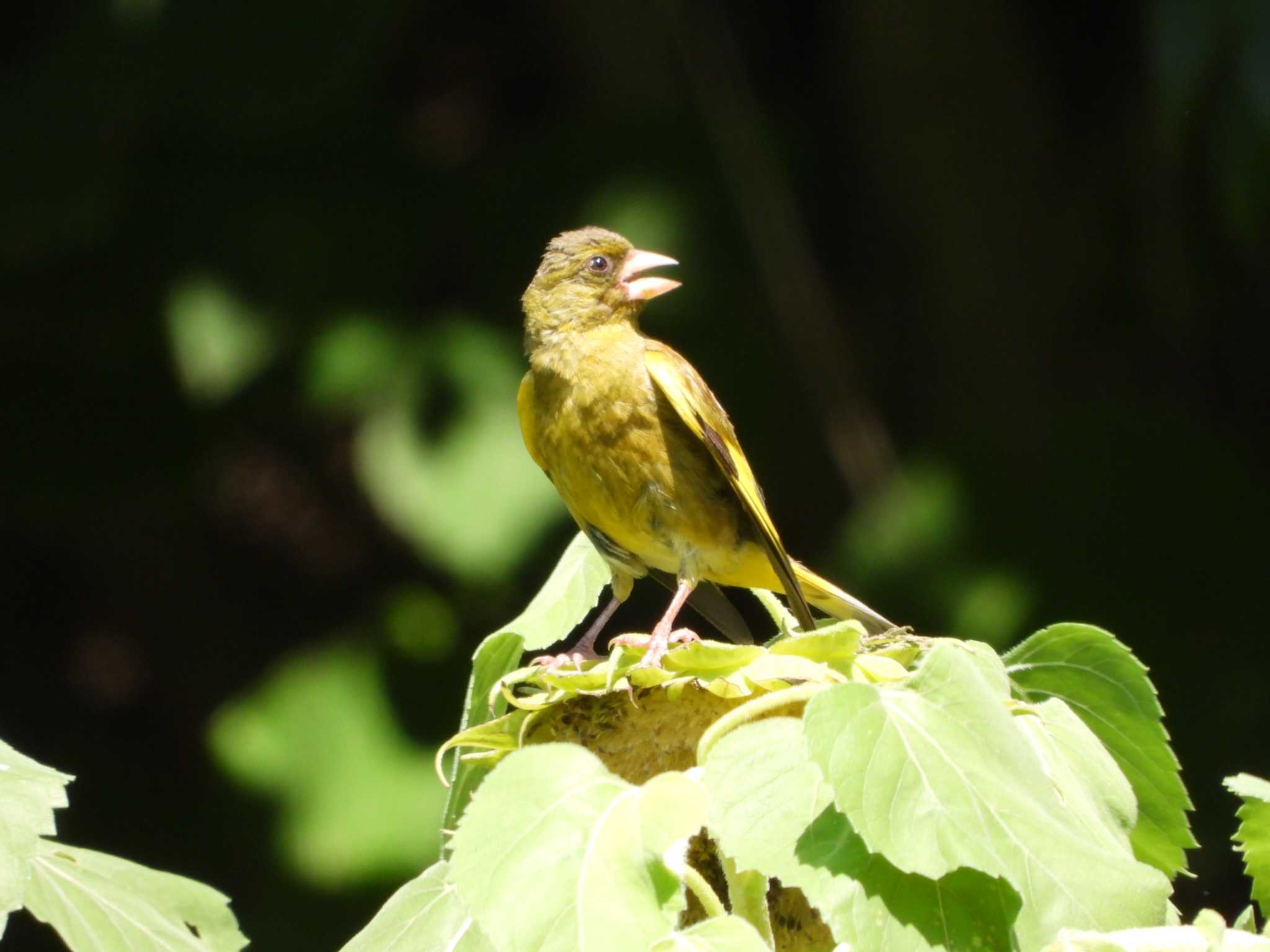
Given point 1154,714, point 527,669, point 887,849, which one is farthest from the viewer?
point 1154,714

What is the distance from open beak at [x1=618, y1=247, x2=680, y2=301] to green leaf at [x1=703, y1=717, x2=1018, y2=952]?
4.97 ft

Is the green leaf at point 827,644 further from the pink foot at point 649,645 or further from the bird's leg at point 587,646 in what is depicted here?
the bird's leg at point 587,646

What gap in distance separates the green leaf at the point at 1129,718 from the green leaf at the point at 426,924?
0.44 meters

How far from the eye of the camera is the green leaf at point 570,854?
80cm

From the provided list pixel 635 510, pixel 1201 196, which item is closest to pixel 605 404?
pixel 635 510

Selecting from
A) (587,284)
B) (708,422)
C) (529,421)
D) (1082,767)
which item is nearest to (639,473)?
(708,422)

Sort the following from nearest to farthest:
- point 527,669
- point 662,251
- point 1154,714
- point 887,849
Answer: point 887,849
point 527,669
point 1154,714
point 662,251

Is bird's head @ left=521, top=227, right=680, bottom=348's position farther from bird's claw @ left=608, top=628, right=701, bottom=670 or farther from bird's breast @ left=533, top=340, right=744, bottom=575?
bird's claw @ left=608, top=628, right=701, bottom=670

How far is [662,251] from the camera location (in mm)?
3217

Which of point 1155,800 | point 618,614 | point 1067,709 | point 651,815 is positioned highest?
point 651,815

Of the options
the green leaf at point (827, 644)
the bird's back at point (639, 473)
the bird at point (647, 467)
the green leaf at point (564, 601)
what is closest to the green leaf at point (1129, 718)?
the green leaf at point (827, 644)

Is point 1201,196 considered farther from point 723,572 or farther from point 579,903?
point 579,903

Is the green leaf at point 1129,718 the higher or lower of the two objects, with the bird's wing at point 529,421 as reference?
lower

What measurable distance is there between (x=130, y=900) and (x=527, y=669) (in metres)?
0.40
